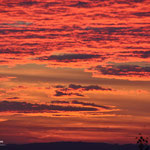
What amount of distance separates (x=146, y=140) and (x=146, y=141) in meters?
0.91

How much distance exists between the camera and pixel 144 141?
6422 inches

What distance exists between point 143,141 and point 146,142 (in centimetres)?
300

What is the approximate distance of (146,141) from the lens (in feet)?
540

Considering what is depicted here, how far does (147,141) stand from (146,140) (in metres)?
1.79

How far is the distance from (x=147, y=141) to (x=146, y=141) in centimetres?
261

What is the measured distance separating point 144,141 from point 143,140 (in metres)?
1.79

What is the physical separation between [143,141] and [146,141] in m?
2.24

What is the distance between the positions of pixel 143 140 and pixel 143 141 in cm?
122

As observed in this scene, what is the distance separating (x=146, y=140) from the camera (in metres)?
165

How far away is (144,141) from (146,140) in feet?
8.00

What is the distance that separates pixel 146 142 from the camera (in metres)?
165

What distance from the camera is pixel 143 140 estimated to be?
530 ft

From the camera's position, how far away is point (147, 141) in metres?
167
